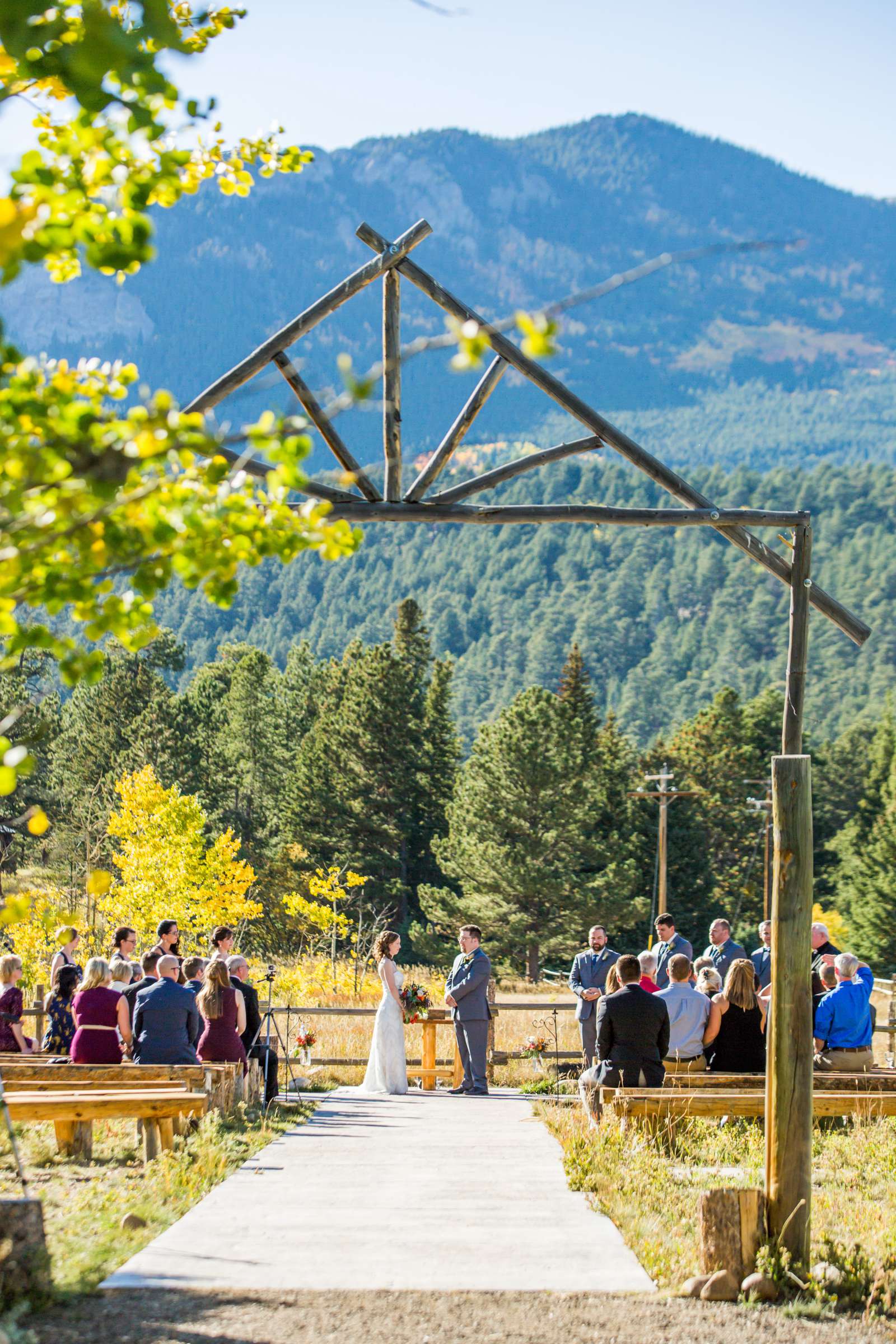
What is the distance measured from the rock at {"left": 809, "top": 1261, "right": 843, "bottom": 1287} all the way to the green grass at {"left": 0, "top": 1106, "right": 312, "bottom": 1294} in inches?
109

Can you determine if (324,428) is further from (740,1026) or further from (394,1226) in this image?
(740,1026)

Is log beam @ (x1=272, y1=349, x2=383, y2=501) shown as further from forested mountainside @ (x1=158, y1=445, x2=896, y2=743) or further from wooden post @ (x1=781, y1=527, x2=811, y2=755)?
forested mountainside @ (x1=158, y1=445, x2=896, y2=743)

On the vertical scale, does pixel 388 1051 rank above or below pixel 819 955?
below

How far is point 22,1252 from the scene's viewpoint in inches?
213

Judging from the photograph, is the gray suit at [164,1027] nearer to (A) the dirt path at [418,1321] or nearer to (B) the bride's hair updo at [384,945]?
(B) the bride's hair updo at [384,945]

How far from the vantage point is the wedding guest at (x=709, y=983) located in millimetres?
11500

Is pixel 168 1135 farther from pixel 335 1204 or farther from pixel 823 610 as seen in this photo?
pixel 823 610

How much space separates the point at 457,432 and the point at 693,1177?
4379 millimetres

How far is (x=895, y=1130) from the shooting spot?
401 inches

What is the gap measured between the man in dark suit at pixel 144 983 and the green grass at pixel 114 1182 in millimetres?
850

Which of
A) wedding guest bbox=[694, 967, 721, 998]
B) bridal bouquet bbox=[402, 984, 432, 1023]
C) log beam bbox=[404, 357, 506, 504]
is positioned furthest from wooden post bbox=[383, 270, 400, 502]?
bridal bouquet bbox=[402, 984, 432, 1023]

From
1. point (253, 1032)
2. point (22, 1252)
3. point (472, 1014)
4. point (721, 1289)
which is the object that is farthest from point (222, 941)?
point (721, 1289)

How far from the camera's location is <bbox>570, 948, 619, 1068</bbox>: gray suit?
13375 mm

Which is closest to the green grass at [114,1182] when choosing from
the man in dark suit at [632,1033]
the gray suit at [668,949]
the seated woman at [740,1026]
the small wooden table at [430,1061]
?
the man in dark suit at [632,1033]
